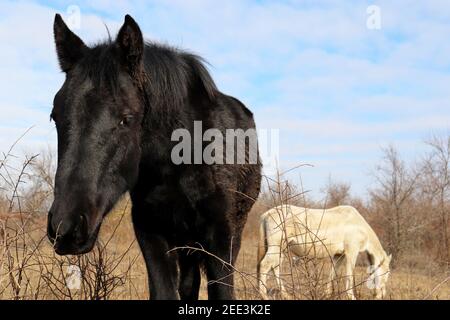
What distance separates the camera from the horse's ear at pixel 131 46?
3439 millimetres

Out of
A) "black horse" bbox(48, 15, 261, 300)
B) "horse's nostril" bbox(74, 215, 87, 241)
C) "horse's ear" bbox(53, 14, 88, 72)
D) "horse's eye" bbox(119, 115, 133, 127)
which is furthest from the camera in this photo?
"horse's ear" bbox(53, 14, 88, 72)

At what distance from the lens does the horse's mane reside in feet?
10.9

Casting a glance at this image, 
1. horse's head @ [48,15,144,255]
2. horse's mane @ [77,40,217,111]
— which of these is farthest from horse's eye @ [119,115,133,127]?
horse's mane @ [77,40,217,111]

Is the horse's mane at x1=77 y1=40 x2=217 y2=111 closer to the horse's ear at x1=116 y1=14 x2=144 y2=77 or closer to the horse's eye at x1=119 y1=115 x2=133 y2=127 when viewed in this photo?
the horse's ear at x1=116 y1=14 x2=144 y2=77

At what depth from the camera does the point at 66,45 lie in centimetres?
364

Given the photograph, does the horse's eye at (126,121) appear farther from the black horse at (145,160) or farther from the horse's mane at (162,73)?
the horse's mane at (162,73)

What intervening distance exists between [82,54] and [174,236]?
5.06ft

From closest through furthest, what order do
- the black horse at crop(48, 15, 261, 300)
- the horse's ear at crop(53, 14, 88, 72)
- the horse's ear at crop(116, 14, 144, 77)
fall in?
the black horse at crop(48, 15, 261, 300) < the horse's ear at crop(116, 14, 144, 77) < the horse's ear at crop(53, 14, 88, 72)

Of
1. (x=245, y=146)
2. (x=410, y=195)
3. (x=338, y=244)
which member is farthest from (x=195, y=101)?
(x=410, y=195)

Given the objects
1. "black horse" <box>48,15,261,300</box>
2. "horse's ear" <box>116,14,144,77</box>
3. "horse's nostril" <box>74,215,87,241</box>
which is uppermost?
"horse's ear" <box>116,14,144,77</box>

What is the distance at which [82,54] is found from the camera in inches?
142

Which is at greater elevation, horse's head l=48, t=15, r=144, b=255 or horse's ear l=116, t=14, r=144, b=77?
horse's ear l=116, t=14, r=144, b=77
